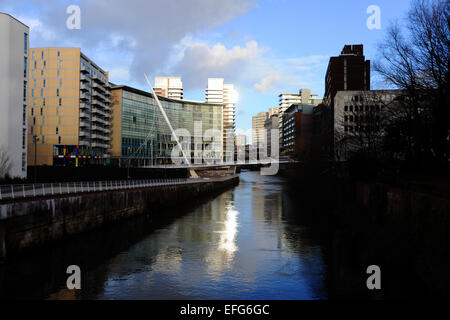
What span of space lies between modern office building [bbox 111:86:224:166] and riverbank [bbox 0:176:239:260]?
228ft

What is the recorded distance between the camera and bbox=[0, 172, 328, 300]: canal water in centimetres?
1730

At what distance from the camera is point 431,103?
84.8 ft

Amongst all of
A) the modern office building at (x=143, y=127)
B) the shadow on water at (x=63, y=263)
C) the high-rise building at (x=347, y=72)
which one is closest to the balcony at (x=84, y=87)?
the modern office building at (x=143, y=127)

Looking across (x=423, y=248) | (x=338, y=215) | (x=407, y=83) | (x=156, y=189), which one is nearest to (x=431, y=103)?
(x=407, y=83)

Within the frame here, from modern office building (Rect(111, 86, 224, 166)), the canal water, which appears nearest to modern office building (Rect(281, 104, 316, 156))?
modern office building (Rect(111, 86, 224, 166))

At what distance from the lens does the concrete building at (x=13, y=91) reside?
56688mm

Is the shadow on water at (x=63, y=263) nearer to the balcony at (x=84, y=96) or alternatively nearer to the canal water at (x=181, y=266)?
the canal water at (x=181, y=266)

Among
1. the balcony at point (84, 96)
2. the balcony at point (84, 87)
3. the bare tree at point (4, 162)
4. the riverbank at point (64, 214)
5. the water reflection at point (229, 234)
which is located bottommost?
the water reflection at point (229, 234)

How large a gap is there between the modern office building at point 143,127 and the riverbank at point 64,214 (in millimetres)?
69576

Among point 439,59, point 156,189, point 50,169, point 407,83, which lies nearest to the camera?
point 439,59

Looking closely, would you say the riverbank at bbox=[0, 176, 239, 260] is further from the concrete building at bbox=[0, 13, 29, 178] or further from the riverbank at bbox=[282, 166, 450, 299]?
the concrete building at bbox=[0, 13, 29, 178]

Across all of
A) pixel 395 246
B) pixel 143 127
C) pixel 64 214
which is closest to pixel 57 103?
pixel 143 127
